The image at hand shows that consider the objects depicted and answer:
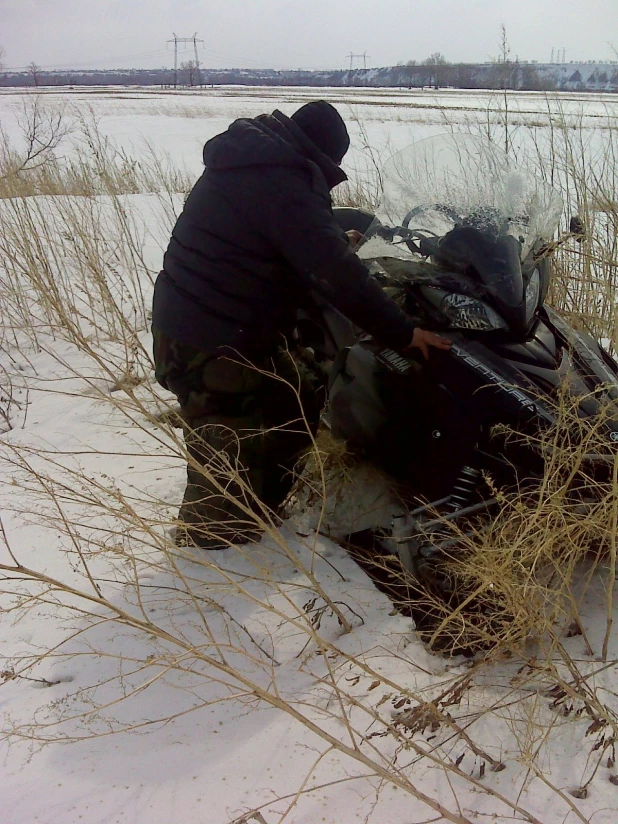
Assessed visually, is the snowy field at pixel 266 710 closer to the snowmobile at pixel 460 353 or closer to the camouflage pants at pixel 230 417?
the camouflage pants at pixel 230 417

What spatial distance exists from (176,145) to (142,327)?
13.2 meters

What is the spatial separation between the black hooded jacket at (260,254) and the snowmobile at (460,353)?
0.64ft

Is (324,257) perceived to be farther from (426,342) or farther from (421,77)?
(421,77)

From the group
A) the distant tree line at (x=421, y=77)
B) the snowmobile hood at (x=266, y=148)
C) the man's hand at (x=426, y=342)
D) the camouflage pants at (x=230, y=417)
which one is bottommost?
the camouflage pants at (x=230, y=417)

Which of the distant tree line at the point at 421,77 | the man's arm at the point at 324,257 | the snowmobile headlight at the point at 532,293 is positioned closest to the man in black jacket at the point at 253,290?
the man's arm at the point at 324,257

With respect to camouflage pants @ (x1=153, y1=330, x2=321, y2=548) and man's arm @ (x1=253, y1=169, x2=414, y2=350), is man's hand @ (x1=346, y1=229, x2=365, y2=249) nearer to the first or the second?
man's arm @ (x1=253, y1=169, x2=414, y2=350)

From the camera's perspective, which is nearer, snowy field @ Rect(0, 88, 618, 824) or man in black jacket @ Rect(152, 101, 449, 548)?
snowy field @ Rect(0, 88, 618, 824)

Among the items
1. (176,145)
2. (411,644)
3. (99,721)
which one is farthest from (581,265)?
(176,145)

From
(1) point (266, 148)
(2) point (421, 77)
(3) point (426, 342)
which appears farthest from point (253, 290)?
(2) point (421, 77)

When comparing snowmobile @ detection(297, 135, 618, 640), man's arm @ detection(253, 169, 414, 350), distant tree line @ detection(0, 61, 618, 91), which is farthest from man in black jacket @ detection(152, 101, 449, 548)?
distant tree line @ detection(0, 61, 618, 91)

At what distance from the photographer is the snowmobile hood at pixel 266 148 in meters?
2.25

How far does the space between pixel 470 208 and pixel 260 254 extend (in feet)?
2.60

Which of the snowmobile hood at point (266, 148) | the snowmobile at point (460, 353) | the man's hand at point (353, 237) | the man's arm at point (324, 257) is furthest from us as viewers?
the man's hand at point (353, 237)

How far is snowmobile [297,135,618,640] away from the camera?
1.99 metres
